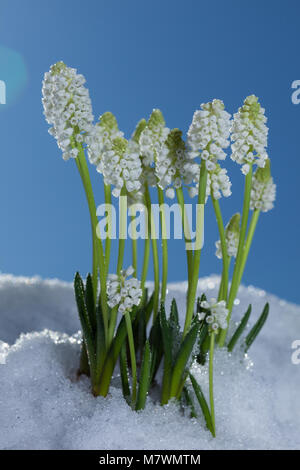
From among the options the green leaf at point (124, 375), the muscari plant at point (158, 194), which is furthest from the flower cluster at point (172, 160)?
the green leaf at point (124, 375)

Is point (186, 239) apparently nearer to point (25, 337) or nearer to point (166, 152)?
point (166, 152)

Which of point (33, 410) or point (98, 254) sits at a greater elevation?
point (98, 254)

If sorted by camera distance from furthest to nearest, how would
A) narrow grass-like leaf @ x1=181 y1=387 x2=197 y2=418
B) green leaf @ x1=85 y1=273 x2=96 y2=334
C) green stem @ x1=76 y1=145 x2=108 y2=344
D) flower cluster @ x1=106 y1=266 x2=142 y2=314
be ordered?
green leaf @ x1=85 y1=273 x2=96 y2=334 < narrow grass-like leaf @ x1=181 y1=387 x2=197 y2=418 < green stem @ x1=76 y1=145 x2=108 y2=344 < flower cluster @ x1=106 y1=266 x2=142 y2=314

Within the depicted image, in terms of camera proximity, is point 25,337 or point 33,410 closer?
point 33,410

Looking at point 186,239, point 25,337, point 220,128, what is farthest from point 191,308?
point 25,337

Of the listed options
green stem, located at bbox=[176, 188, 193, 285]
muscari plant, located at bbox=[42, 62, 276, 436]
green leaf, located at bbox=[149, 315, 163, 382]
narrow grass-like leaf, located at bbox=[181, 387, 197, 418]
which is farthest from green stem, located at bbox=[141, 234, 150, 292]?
narrow grass-like leaf, located at bbox=[181, 387, 197, 418]

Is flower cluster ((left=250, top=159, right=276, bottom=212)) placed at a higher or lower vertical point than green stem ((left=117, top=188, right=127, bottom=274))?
higher

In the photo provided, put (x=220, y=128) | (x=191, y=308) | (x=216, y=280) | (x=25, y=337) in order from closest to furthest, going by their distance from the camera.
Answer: (x=220, y=128)
(x=191, y=308)
(x=25, y=337)
(x=216, y=280)

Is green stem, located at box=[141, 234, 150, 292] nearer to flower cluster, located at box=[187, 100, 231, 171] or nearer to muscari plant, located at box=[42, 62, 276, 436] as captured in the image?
muscari plant, located at box=[42, 62, 276, 436]
